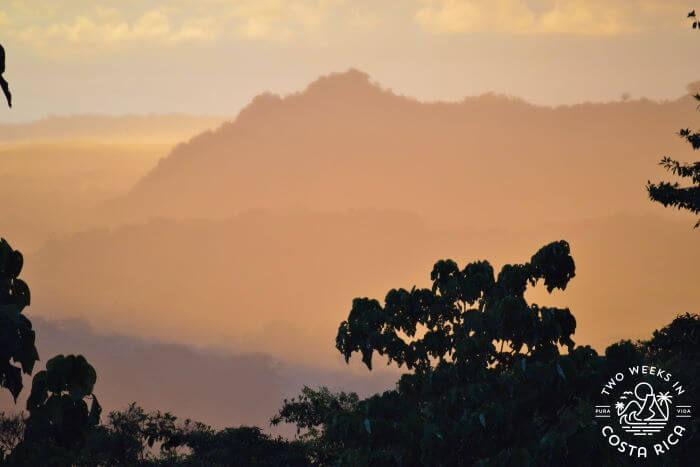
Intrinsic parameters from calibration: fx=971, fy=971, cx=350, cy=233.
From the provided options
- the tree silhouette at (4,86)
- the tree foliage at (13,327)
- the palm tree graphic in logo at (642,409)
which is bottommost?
the tree foliage at (13,327)

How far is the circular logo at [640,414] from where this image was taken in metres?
18.0

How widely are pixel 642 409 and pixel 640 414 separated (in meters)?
0.10

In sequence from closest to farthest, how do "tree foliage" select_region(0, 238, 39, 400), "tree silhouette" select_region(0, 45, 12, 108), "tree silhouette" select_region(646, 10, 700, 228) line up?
"tree silhouette" select_region(0, 45, 12, 108)
"tree foliage" select_region(0, 238, 39, 400)
"tree silhouette" select_region(646, 10, 700, 228)

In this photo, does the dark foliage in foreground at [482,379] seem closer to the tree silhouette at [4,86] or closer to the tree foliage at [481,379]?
the tree foliage at [481,379]

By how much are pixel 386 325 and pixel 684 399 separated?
23.9 feet

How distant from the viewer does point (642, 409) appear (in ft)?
60.7

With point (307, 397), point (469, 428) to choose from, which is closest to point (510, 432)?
point (469, 428)

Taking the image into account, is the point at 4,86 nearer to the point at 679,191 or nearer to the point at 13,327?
the point at 13,327

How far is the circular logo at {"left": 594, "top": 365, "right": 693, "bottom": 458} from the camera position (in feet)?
59.2

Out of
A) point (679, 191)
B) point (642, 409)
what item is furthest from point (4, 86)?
point (679, 191)

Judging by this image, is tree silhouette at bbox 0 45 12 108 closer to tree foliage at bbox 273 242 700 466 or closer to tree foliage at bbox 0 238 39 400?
tree foliage at bbox 0 238 39 400

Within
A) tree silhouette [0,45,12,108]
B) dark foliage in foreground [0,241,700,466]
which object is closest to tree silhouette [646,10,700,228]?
dark foliage in foreground [0,241,700,466]

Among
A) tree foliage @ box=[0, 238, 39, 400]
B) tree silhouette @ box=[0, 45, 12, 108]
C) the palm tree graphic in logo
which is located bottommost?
tree foliage @ box=[0, 238, 39, 400]

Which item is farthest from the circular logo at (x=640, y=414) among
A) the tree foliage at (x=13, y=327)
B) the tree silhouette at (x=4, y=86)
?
the tree silhouette at (x=4, y=86)
